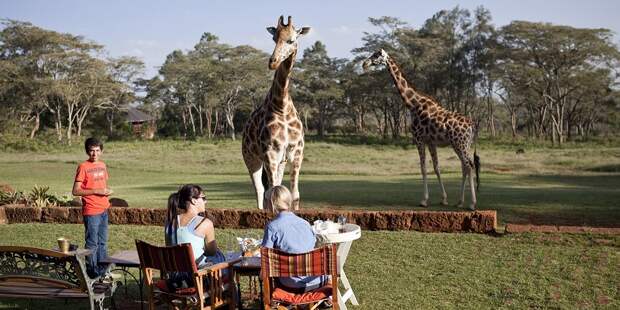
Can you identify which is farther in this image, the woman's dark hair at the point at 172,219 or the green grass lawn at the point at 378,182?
the green grass lawn at the point at 378,182

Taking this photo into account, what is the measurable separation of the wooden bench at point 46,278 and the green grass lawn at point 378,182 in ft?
25.9

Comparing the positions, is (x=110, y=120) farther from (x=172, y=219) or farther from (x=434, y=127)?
(x=172, y=219)

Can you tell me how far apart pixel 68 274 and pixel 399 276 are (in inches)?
157

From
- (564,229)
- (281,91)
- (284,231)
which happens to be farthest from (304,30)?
(564,229)

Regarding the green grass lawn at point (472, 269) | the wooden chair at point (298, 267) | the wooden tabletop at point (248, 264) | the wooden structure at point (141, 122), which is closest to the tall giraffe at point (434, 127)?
the green grass lawn at point (472, 269)

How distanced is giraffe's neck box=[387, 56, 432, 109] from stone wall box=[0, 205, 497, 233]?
4.93 m

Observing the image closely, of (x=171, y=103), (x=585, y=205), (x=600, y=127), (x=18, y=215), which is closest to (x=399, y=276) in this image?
(x=585, y=205)

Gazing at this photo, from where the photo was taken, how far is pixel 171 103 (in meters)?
75.2

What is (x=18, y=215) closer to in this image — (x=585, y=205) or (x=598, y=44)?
(x=585, y=205)

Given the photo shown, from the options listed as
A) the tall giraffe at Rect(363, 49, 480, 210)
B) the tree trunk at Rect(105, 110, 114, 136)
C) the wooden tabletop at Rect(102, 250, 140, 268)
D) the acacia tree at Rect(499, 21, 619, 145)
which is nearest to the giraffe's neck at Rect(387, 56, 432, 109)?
the tall giraffe at Rect(363, 49, 480, 210)

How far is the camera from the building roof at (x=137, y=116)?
79125mm

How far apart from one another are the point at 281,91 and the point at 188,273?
17.2ft

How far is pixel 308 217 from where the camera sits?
10.4 meters

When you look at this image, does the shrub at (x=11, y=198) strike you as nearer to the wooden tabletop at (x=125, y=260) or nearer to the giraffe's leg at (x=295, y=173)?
the giraffe's leg at (x=295, y=173)
